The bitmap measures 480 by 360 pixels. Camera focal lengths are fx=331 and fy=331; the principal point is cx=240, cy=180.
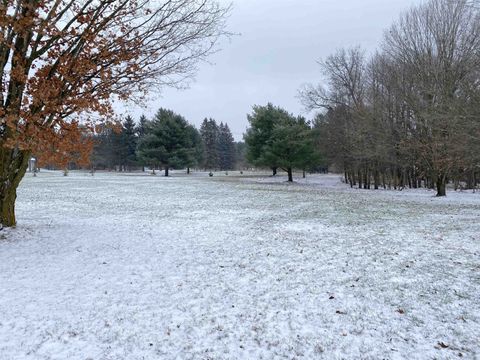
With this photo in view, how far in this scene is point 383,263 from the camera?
6555 millimetres

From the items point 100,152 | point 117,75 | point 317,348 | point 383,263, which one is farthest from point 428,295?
point 100,152

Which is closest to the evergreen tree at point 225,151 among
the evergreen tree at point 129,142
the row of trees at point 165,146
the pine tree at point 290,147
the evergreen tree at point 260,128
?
the row of trees at point 165,146

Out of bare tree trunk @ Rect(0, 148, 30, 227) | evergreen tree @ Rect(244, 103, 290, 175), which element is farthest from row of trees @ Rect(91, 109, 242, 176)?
evergreen tree @ Rect(244, 103, 290, 175)

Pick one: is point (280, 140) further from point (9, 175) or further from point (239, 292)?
point (239, 292)

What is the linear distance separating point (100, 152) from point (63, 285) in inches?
3070

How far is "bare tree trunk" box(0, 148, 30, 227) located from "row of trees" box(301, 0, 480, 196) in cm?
1778

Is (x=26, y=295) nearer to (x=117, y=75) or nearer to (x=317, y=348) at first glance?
(x=317, y=348)

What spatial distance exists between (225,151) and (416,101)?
239 ft

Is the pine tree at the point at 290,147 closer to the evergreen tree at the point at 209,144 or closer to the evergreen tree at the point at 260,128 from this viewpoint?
the evergreen tree at the point at 260,128

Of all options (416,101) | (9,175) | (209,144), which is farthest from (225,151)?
(9,175)

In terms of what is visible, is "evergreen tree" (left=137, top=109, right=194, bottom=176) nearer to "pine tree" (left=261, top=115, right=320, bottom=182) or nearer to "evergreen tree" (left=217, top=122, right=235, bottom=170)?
"pine tree" (left=261, top=115, right=320, bottom=182)

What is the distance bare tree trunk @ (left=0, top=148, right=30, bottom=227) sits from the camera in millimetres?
8336

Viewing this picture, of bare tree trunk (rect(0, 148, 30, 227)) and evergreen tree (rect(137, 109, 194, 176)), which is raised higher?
evergreen tree (rect(137, 109, 194, 176))

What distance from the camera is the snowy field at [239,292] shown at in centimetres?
373
